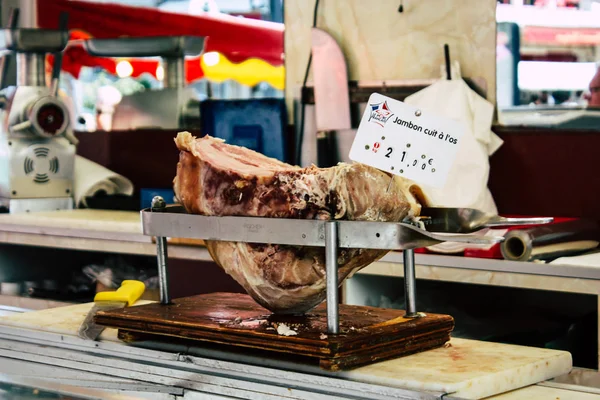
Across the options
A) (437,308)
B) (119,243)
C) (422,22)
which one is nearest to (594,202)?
(437,308)

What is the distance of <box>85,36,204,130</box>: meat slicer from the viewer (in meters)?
4.69

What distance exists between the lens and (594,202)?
3605 millimetres

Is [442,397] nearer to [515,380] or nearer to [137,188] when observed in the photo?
[515,380]

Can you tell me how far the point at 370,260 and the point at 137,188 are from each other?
325cm

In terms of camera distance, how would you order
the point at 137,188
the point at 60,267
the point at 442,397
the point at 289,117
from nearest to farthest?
1. the point at 442,397
2. the point at 289,117
3. the point at 60,267
4. the point at 137,188

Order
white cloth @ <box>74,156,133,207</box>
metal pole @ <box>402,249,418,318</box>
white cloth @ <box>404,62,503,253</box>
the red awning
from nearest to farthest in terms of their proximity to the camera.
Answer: metal pole @ <box>402,249,418,318</box>
white cloth @ <box>404,62,503,253</box>
the red awning
white cloth @ <box>74,156,133,207</box>

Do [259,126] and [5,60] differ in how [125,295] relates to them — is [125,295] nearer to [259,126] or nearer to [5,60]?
[259,126]

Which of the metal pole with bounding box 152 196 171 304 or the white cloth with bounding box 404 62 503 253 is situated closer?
the metal pole with bounding box 152 196 171 304

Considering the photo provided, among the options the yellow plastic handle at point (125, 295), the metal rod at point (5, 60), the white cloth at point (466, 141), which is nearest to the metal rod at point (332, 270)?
the yellow plastic handle at point (125, 295)

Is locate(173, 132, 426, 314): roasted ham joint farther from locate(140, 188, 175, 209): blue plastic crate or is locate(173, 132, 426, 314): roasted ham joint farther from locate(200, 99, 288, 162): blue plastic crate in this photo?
locate(200, 99, 288, 162): blue plastic crate

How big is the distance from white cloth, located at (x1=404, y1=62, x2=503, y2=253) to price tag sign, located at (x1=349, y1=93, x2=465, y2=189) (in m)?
1.66

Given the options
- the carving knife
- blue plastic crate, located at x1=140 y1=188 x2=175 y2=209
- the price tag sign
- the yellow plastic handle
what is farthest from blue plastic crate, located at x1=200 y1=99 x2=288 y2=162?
the price tag sign

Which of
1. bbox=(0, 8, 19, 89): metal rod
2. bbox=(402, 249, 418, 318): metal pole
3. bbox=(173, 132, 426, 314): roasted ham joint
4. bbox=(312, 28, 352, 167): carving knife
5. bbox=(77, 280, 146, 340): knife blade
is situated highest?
bbox=(0, 8, 19, 89): metal rod

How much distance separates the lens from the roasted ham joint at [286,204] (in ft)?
5.78
